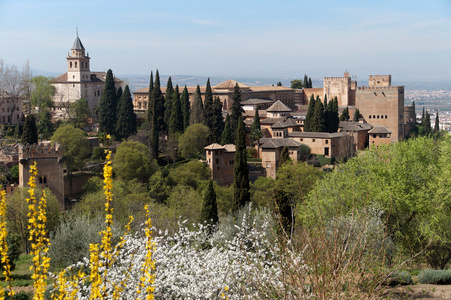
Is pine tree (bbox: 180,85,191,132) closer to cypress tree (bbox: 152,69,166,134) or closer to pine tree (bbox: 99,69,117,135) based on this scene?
cypress tree (bbox: 152,69,166,134)

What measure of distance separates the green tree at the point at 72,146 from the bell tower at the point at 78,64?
16.0 meters

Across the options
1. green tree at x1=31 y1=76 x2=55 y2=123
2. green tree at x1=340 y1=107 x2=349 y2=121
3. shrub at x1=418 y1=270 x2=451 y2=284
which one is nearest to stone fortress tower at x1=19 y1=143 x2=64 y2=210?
shrub at x1=418 y1=270 x2=451 y2=284

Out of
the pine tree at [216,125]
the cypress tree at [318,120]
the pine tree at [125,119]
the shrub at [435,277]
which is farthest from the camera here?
the cypress tree at [318,120]

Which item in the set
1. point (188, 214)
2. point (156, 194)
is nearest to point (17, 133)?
point (156, 194)

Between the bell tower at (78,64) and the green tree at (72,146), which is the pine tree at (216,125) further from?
the bell tower at (78,64)

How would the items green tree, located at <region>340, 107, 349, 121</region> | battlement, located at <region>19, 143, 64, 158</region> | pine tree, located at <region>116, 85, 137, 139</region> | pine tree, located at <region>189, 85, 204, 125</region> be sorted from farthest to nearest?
green tree, located at <region>340, 107, 349, 121</region> → pine tree, located at <region>189, 85, 204, 125</region> → pine tree, located at <region>116, 85, 137, 139</region> → battlement, located at <region>19, 143, 64, 158</region>

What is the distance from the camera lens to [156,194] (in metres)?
28.4

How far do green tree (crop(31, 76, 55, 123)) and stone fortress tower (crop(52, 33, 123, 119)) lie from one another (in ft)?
5.43

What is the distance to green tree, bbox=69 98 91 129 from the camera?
41772 millimetres

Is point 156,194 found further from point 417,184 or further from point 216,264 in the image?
point 216,264

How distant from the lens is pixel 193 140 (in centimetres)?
3559

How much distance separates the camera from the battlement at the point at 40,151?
75.2 feet

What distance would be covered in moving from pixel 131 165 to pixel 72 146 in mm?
3750

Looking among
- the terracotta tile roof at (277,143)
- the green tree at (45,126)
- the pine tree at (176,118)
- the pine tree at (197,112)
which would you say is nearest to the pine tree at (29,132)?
the green tree at (45,126)
